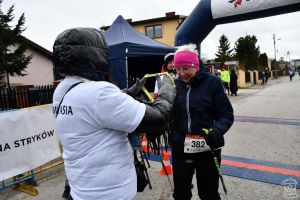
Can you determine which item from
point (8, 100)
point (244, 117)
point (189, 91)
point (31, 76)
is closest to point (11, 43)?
point (31, 76)

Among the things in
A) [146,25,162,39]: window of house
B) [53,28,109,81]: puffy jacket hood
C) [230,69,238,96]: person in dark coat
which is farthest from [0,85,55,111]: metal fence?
[146,25,162,39]: window of house

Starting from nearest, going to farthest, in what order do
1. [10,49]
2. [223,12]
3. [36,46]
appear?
[223,12] < [10,49] < [36,46]

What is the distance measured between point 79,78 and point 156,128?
0.48m

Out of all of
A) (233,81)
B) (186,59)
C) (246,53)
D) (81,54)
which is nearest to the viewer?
(81,54)

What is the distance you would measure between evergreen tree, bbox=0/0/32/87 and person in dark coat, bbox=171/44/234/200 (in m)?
21.0

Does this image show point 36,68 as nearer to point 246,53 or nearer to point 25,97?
point 25,97

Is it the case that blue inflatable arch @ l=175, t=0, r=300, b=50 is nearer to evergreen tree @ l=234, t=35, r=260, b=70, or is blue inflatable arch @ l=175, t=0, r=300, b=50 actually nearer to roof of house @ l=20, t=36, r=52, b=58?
roof of house @ l=20, t=36, r=52, b=58

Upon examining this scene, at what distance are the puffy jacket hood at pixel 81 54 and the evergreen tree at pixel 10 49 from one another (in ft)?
71.0

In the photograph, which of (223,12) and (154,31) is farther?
(154,31)

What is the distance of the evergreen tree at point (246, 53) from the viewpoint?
44.4 metres

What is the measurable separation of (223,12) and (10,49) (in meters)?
20.1

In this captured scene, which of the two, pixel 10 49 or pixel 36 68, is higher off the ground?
pixel 10 49

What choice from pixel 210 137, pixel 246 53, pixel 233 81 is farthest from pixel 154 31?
pixel 210 137

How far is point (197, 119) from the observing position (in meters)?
2.70
